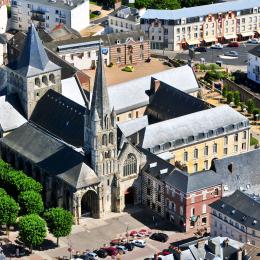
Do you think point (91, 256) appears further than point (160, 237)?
No

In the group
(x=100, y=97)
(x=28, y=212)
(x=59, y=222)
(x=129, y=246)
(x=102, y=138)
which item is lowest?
(x=129, y=246)

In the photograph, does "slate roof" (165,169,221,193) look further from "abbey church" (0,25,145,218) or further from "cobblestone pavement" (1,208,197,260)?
"abbey church" (0,25,145,218)

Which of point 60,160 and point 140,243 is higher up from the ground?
point 60,160

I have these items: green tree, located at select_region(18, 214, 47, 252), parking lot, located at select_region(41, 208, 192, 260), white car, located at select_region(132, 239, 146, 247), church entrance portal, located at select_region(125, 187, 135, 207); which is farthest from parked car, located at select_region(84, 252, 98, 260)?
church entrance portal, located at select_region(125, 187, 135, 207)

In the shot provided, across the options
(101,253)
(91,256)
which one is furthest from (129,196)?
(91,256)

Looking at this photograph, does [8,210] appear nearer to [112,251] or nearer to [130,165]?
[112,251]

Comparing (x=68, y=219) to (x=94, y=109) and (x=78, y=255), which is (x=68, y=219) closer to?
(x=78, y=255)

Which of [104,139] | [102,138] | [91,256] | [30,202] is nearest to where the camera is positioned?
[91,256]
